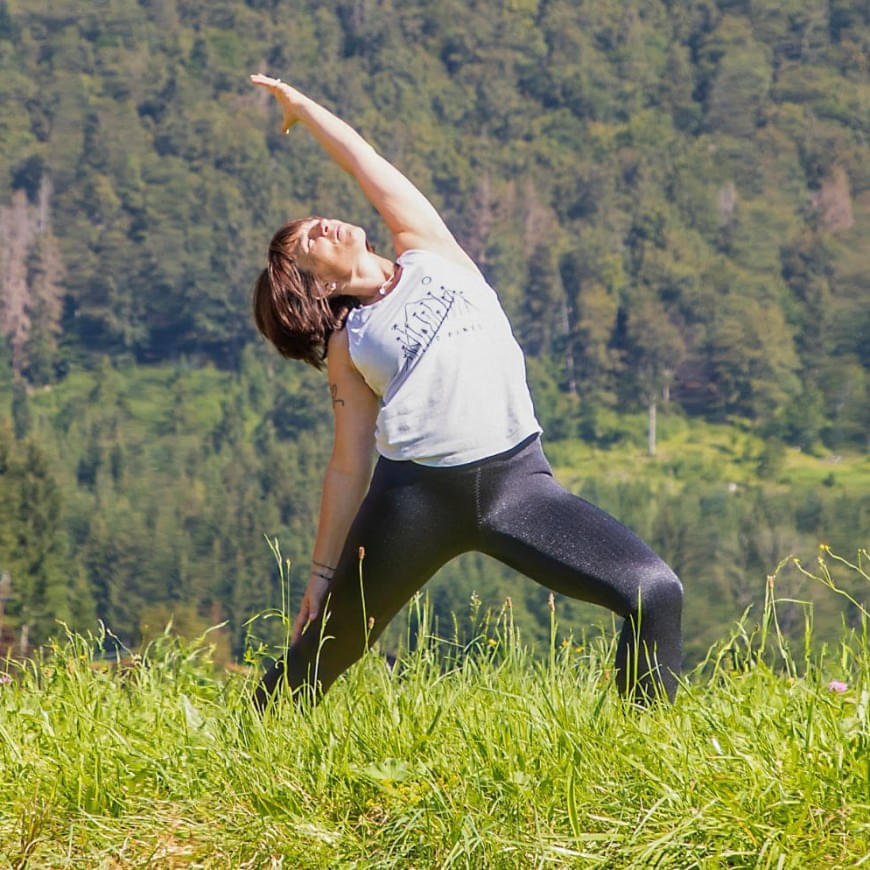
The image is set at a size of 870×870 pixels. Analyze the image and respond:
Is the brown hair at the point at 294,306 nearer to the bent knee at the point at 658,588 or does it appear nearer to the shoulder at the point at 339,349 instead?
the shoulder at the point at 339,349

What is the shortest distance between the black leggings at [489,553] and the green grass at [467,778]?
0.10 metres

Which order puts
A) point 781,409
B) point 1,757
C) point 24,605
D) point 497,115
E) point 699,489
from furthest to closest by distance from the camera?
point 497,115
point 781,409
point 699,489
point 24,605
point 1,757

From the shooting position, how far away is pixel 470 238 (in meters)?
131

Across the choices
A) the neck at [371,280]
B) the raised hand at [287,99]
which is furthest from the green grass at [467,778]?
the raised hand at [287,99]

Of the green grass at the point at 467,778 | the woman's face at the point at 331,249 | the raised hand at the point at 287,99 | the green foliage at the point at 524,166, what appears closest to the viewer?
the green grass at the point at 467,778

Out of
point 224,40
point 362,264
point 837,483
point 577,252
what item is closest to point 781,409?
point 837,483

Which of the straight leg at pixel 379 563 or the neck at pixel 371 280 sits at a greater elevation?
the neck at pixel 371 280

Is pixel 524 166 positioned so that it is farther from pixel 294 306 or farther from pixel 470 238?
pixel 294 306

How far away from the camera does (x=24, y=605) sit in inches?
1758

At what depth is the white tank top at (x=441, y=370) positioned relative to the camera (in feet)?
10.0

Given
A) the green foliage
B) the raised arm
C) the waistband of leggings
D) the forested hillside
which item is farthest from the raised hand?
the green foliage

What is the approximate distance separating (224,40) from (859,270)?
6584cm

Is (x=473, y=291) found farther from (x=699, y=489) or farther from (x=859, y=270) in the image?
(x=859, y=270)

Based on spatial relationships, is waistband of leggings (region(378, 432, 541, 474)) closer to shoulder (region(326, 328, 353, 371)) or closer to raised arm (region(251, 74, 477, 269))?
shoulder (region(326, 328, 353, 371))
